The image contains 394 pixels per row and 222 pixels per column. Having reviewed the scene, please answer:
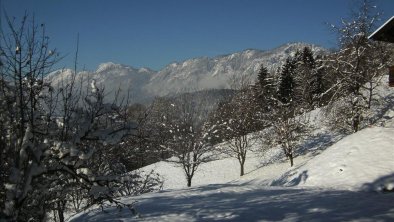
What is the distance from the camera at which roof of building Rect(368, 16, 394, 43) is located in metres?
9.62

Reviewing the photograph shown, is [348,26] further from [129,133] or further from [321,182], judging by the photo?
[129,133]

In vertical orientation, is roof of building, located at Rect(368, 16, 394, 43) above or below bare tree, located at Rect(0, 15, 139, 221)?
above

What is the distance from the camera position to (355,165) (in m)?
12.8

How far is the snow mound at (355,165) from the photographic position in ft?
38.3

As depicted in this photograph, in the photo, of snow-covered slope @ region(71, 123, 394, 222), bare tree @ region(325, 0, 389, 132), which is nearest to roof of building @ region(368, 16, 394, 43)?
snow-covered slope @ region(71, 123, 394, 222)

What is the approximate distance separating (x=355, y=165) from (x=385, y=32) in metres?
4.84

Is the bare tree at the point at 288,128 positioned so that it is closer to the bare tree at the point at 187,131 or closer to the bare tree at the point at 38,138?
the bare tree at the point at 187,131

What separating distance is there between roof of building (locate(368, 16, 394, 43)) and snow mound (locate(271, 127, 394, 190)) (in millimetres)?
4057

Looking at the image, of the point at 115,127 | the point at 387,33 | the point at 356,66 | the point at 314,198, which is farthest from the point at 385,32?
the point at 356,66

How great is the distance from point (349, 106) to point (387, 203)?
17656 mm

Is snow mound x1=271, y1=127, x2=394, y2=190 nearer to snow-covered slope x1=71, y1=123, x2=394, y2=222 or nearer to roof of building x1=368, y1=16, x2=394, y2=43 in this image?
snow-covered slope x1=71, y1=123, x2=394, y2=222

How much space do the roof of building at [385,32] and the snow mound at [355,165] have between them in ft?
13.3

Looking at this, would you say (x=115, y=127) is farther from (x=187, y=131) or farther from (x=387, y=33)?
(x=187, y=131)

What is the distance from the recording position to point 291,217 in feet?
27.6
